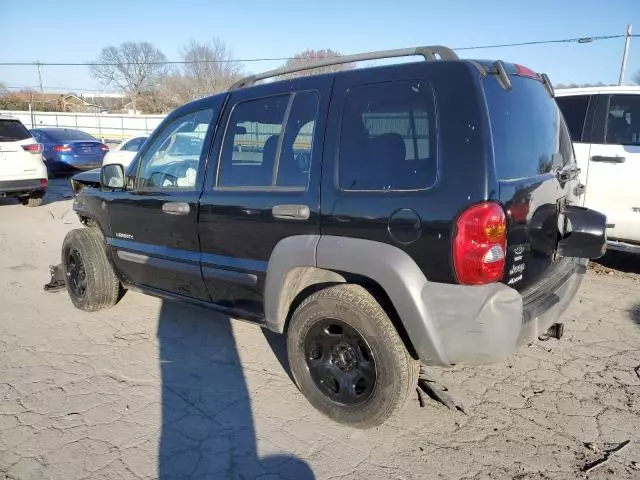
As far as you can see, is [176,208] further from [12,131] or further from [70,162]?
[70,162]

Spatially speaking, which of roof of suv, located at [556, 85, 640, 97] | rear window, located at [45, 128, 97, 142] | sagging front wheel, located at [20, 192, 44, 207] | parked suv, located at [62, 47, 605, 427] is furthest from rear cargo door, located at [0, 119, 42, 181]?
roof of suv, located at [556, 85, 640, 97]

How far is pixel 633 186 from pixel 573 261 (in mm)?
2772

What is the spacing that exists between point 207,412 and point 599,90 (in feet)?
17.6

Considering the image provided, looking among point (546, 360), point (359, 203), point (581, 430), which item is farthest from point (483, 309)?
Result: point (546, 360)

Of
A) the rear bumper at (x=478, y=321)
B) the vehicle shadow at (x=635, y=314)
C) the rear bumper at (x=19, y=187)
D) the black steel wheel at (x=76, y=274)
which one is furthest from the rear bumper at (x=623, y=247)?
the rear bumper at (x=19, y=187)

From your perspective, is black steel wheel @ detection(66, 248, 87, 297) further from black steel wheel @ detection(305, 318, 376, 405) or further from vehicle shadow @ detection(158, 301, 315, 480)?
black steel wheel @ detection(305, 318, 376, 405)

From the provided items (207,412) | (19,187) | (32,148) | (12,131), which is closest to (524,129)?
(207,412)

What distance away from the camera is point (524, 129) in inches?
103

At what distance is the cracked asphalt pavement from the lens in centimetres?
253

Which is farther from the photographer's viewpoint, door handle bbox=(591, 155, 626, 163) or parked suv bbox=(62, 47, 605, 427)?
door handle bbox=(591, 155, 626, 163)

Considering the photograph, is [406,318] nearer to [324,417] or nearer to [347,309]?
[347,309]

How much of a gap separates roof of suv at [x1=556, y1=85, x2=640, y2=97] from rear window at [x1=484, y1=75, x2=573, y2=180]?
9.59 feet

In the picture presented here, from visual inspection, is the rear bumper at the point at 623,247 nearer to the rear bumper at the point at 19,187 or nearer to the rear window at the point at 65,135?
the rear bumper at the point at 19,187

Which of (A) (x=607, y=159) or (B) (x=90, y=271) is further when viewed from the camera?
(A) (x=607, y=159)
